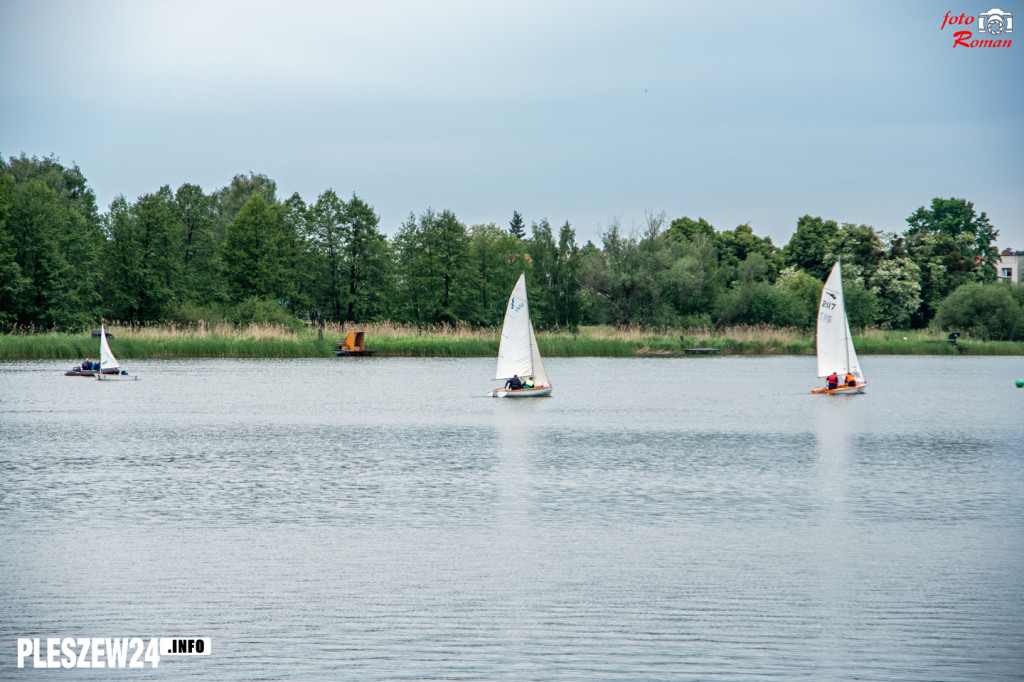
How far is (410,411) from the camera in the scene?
40562 millimetres

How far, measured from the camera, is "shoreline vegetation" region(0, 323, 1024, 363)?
73.2 m

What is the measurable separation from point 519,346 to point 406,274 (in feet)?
197

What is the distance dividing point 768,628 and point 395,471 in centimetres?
1404

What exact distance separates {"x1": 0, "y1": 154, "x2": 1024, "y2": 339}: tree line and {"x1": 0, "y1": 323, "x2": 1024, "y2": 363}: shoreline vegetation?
3.60m

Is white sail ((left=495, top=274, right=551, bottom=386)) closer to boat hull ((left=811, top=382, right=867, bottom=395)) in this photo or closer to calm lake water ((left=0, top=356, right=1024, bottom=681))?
calm lake water ((left=0, top=356, right=1024, bottom=681))

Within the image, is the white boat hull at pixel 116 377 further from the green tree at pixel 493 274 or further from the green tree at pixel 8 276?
the green tree at pixel 493 274

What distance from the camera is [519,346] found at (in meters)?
47.6

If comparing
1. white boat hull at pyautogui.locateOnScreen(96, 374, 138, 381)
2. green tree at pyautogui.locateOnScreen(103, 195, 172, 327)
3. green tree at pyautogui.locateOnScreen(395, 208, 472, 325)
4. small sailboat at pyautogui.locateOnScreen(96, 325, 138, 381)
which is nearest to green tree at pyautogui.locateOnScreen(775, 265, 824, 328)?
green tree at pyautogui.locateOnScreen(395, 208, 472, 325)

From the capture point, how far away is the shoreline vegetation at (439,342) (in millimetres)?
73188

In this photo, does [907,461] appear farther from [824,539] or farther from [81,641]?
[81,641]

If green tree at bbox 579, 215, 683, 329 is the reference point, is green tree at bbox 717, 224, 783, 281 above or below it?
above

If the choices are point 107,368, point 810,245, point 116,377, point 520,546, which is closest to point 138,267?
point 116,377

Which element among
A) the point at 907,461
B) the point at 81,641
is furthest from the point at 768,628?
the point at 907,461

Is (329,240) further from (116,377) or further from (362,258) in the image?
(116,377)
